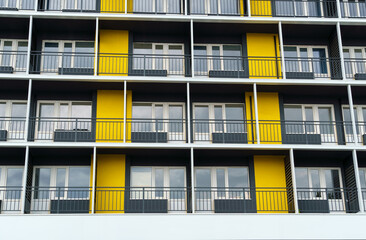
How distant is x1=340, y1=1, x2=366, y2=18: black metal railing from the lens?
29531 millimetres

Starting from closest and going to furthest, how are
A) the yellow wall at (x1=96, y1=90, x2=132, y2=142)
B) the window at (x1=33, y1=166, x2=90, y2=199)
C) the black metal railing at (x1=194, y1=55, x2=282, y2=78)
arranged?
1. the window at (x1=33, y1=166, x2=90, y2=199)
2. the yellow wall at (x1=96, y1=90, x2=132, y2=142)
3. the black metal railing at (x1=194, y1=55, x2=282, y2=78)

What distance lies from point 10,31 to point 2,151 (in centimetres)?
580

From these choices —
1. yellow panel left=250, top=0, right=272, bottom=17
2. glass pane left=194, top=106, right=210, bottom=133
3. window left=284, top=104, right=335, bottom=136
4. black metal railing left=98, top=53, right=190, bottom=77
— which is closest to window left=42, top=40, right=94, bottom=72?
black metal railing left=98, top=53, right=190, bottom=77

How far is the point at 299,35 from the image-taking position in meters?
28.8

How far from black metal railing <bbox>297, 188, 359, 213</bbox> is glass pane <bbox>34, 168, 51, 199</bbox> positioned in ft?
34.9

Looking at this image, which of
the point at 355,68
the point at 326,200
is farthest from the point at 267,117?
the point at 355,68

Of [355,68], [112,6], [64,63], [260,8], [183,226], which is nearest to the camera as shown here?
[183,226]

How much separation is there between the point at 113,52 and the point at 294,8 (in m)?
8.97

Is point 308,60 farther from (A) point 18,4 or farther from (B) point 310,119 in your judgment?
(A) point 18,4

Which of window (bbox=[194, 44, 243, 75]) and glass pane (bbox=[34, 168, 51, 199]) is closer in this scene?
glass pane (bbox=[34, 168, 51, 199])

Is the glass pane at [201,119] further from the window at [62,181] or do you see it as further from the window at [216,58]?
the window at [62,181]

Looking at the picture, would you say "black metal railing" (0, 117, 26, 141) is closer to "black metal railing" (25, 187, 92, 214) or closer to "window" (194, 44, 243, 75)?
"black metal railing" (25, 187, 92, 214)

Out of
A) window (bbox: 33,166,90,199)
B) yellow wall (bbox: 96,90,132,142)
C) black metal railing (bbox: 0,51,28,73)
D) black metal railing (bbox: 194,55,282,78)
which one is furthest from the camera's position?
black metal railing (bbox: 194,55,282,78)

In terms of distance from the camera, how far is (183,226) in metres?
22.9
